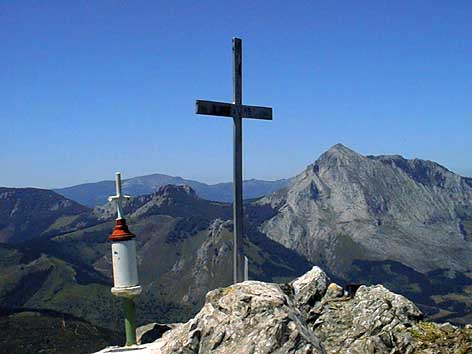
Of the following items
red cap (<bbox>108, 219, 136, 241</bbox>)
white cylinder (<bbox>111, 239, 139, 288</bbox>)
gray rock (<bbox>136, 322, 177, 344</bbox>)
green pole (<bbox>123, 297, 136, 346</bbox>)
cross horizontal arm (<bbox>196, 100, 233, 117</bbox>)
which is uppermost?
cross horizontal arm (<bbox>196, 100, 233, 117</bbox>)

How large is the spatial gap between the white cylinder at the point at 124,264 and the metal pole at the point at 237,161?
3443 millimetres

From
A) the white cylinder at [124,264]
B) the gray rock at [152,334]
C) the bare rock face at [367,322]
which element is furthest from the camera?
the gray rock at [152,334]

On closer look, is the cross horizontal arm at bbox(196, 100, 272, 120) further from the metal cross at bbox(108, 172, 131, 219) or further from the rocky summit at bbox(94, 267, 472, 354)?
the rocky summit at bbox(94, 267, 472, 354)

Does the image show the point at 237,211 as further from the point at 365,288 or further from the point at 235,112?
the point at 365,288

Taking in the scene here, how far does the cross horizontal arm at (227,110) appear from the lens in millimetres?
18250

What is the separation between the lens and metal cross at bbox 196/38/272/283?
19094 millimetres

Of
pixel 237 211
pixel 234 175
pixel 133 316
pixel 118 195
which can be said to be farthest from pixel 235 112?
pixel 133 316

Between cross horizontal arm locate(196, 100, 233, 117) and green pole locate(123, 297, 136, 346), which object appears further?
green pole locate(123, 297, 136, 346)

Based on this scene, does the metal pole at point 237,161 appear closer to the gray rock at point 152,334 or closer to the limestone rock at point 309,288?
the limestone rock at point 309,288

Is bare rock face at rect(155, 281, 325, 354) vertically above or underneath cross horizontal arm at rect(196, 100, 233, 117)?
underneath

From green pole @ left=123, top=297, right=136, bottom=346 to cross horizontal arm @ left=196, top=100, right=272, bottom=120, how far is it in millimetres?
6795

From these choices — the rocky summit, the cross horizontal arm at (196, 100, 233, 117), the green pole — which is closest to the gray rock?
the green pole

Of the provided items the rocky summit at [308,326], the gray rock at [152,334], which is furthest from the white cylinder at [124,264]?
the gray rock at [152,334]

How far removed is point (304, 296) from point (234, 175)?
4795 mm
